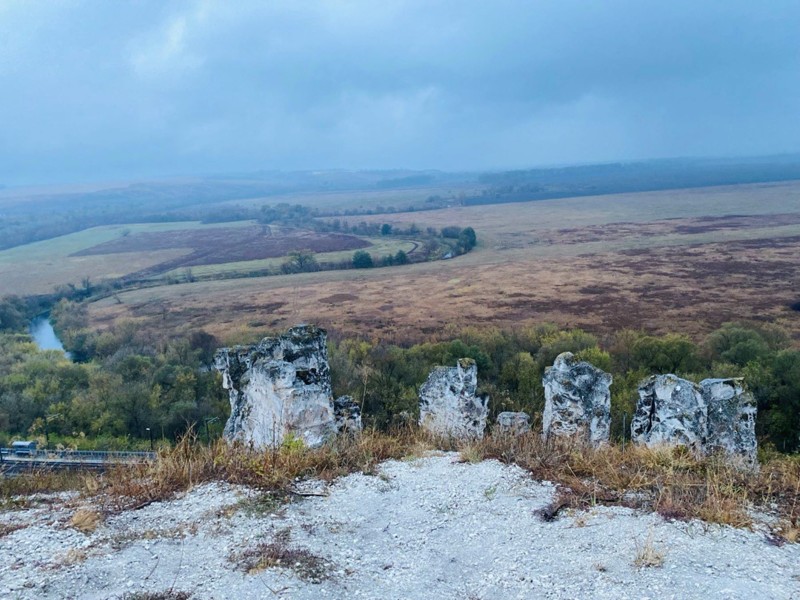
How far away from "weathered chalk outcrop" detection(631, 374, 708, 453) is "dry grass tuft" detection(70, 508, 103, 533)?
741 centimetres

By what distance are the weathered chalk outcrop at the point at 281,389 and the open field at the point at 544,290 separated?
97.3ft

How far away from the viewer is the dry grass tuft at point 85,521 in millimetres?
6551

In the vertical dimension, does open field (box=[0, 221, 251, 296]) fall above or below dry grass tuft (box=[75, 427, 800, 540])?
below

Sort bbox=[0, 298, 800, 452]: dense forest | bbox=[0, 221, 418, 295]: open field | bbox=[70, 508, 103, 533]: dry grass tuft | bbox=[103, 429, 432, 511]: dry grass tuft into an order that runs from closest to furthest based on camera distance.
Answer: bbox=[70, 508, 103, 533]: dry grass tuft → bbox=[103, 429, 432, 511]: dry grass tuft → bbox=[0, 298, 800, 452]: dense forest → bbox=[0, 221, 418, 295]: open field

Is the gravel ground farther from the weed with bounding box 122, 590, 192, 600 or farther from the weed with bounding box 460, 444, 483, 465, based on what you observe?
the weed with bounding box 460, 444, 483, 465

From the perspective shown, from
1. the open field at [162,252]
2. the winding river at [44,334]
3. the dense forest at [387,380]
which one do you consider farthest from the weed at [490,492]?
the open field at [162,252]

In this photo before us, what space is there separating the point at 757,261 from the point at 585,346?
141 feet

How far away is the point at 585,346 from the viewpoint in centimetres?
3228

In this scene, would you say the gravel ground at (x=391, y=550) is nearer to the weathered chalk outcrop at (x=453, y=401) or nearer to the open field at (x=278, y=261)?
the weathered chalk outcrop at (x=453, y=401)

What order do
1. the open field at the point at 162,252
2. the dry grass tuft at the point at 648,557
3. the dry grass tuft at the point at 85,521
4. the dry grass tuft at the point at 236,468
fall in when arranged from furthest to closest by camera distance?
the open field at the point at 162,252 < the dry grass tuft at the point at 236,468 < the dry grass tuft at the point at 85,521 < the dry grass tuft at the point at 648,557

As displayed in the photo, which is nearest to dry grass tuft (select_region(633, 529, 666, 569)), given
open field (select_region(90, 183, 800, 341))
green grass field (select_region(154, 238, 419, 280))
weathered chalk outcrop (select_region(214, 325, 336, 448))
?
weathered chalk outcrop (select_region(214, 325, 336, 448))

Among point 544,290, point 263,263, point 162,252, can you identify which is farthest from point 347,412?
point 162,252

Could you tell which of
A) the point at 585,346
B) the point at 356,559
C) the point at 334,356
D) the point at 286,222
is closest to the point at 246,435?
the point at 356,559

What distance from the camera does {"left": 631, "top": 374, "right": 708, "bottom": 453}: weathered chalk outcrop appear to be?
29.8 feet
